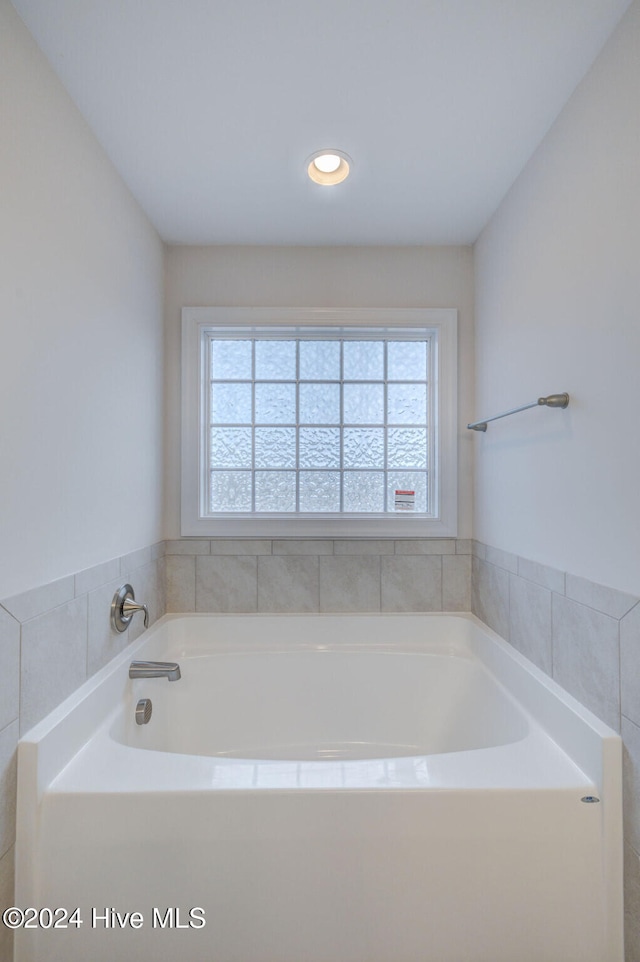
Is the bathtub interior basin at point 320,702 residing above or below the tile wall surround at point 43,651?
below

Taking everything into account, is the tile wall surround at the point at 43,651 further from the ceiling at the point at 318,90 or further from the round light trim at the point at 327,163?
the round light trim at the point at 327,163

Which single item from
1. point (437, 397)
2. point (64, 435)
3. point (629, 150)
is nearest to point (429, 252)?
point (437, 397)

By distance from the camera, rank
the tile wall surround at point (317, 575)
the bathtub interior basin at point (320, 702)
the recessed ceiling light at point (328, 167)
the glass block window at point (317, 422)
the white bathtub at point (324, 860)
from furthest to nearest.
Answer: the glass block window at point (317, 422), the tile wall surround at point (317, 575), the bathtub interior basin at point (320, 702), the recessed ceiling light at point (328, 167), the white bathtub at point (324, 860)

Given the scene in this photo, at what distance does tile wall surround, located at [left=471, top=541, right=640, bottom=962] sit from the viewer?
1025 mm

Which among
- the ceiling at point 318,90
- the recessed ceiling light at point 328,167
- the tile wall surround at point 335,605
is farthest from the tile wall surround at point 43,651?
the recessed ceiling light at point 328,167

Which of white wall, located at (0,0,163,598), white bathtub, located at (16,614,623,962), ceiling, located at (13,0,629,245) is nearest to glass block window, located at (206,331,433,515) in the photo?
white wall, located at (0,0,163,598)

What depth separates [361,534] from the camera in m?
2.10

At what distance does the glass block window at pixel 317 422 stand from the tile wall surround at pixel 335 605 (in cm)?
23

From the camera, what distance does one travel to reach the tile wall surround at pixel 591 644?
103 centimetres

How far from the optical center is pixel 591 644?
1.20m

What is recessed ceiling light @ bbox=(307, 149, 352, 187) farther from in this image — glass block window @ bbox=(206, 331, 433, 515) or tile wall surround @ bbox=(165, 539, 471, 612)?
tile wall surround @ bbox=(165, 539, 471, 612)

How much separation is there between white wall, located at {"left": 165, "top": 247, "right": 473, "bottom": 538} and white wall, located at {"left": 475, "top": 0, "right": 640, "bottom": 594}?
0.99 feet

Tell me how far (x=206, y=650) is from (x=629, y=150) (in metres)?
2.11

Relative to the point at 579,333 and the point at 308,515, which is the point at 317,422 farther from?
the point at 579,333
